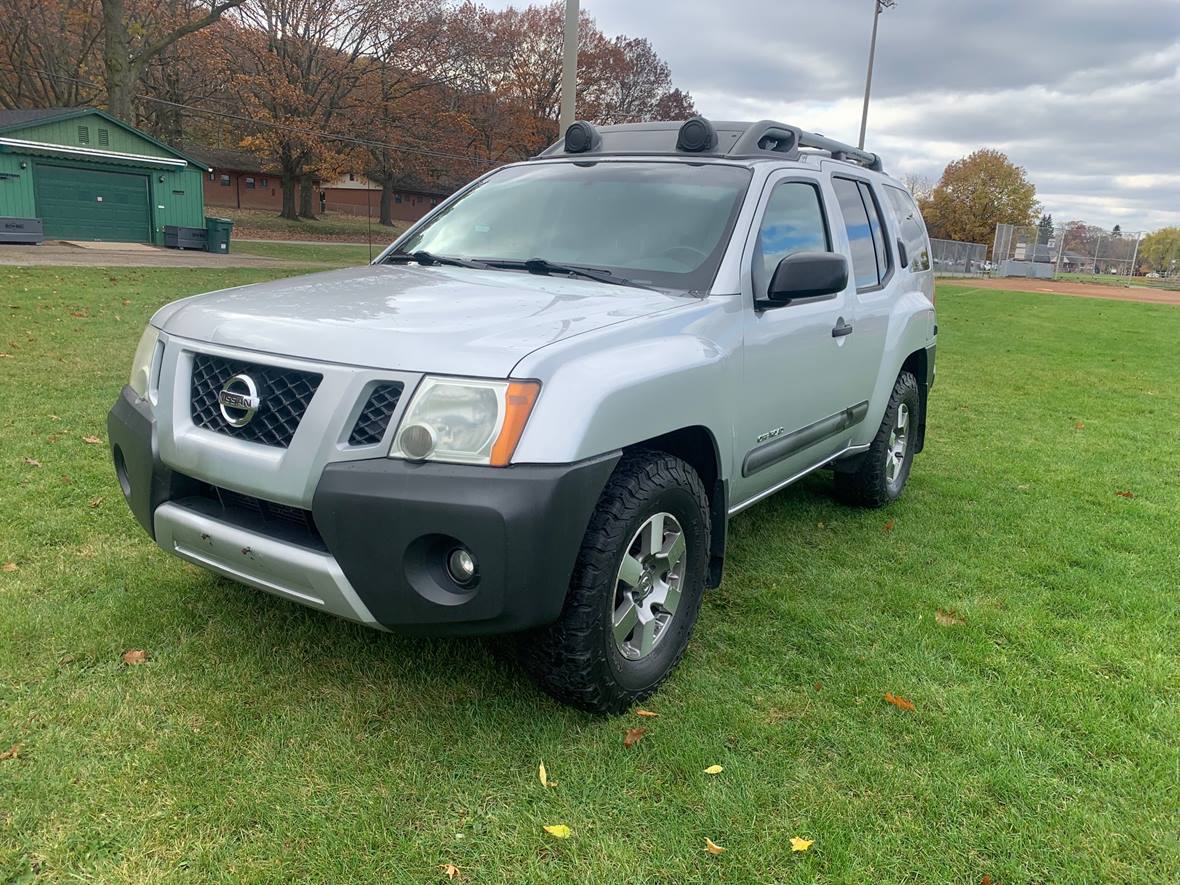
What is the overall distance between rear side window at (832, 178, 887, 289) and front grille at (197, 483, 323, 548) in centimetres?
300

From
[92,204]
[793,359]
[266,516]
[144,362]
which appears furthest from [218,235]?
[266,516]

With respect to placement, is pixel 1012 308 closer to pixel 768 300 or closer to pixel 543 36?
pixel 768 300

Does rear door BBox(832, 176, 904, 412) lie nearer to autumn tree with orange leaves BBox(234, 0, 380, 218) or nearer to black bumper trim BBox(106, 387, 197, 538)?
black bumper trim BBox(106, 387, 197, 538)

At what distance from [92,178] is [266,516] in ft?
90.7

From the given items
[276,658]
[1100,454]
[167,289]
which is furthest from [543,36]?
[276,658]

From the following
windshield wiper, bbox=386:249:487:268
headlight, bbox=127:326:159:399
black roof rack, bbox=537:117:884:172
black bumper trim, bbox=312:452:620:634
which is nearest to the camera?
black bumper trim, bbox=312:452:620:634

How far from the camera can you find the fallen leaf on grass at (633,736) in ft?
8.96

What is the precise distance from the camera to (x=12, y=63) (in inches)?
1375

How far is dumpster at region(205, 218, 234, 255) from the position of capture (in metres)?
25.7

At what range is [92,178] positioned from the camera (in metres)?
25.4

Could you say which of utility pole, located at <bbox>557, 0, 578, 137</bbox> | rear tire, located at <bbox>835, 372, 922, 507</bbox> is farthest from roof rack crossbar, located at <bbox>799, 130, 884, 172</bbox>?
utility pole, located at <bbox>557, 0, 578, 137</bbox>

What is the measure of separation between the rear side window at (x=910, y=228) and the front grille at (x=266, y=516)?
3.93m

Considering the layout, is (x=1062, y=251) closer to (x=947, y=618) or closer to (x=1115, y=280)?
(x=1115, y=280)

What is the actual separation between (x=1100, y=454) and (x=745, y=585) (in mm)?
4369
